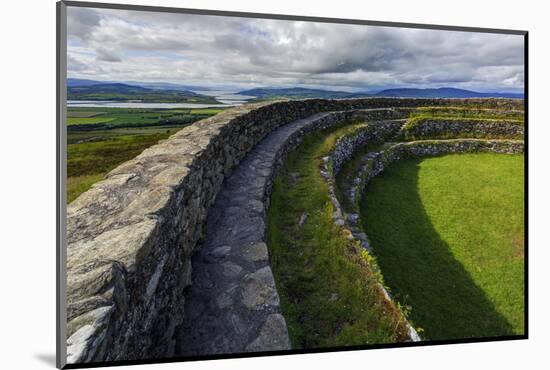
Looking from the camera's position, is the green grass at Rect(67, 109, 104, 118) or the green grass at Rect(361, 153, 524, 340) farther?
the green grass at Rect(361, 153, 524, 340)

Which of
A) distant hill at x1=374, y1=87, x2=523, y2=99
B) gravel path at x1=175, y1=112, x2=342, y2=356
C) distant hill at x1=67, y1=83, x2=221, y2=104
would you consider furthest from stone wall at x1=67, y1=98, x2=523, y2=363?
distant hill at x1=374, y1=87, x2=523, y2=99

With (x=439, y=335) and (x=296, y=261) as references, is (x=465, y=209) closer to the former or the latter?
(x=439, y=335)

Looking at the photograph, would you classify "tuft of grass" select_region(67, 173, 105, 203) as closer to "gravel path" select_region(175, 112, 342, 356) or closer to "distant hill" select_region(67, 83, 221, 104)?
"distant hill" select_region(67, 83, 221, 104)

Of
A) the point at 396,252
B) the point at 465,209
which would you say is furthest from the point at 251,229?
the point at 465,209

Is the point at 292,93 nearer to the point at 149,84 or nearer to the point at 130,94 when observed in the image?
the point at 149,84

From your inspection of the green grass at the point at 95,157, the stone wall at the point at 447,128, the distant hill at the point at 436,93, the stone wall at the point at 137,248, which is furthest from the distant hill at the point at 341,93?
the stone wall at the point at 447,128

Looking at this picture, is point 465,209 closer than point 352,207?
No
